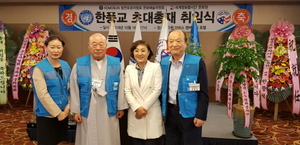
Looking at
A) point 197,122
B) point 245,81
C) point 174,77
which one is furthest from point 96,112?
point 245,81

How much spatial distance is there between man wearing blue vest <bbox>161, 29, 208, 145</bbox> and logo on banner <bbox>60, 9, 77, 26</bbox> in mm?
3564

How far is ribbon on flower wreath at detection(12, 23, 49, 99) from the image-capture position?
4465mm

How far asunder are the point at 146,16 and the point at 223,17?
5.08 feet

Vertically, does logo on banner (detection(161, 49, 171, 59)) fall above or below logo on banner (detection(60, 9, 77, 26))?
below

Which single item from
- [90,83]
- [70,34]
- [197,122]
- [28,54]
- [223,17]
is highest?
[223,17]

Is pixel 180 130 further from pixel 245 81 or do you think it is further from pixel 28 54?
pixel 28 54

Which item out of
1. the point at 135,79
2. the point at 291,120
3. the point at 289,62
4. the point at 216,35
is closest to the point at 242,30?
the point at 216,35

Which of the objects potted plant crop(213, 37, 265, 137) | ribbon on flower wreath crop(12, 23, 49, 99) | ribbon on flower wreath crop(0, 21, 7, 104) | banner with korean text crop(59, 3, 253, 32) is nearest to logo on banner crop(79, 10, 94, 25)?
banner with korean text crop(59, 3, 253, 32)

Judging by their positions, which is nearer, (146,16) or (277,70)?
(277,70)

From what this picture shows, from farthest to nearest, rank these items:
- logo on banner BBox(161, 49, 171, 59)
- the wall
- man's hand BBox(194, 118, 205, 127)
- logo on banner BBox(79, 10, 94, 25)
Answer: logo on banner BBox(79, 10, 94, 25), the wall, logo on banner BBox(161, 49, 171, 59), man's hand BBox(194, 118, 205, 127)

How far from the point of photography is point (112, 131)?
6.79ft

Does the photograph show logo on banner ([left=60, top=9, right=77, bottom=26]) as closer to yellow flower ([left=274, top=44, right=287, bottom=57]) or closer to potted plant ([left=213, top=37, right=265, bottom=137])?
potted plant ([left=213, top=37, right=265, bottom=137])

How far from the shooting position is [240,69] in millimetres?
2594

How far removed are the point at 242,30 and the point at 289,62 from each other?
3.11ft
